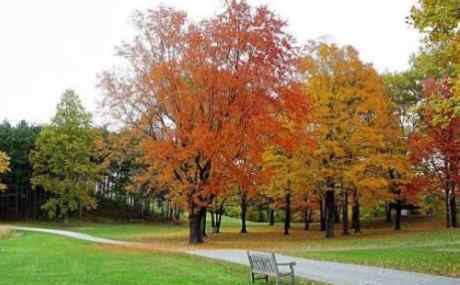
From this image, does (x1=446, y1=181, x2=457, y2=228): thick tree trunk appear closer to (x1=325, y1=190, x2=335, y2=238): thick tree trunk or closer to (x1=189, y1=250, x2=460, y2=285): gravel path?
(x1=325, y1=190, x2=335, y2=238): thick tree trunk

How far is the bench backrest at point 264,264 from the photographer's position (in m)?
14.3

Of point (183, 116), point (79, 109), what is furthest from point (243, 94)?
point (79, 109)

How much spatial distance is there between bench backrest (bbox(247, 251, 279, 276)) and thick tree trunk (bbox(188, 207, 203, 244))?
20.5 metres

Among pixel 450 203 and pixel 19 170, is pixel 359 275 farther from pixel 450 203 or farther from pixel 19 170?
pixel 19 170

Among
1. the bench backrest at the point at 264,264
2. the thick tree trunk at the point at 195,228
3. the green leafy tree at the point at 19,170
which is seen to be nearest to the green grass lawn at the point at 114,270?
the bench backrest at the point at 264,264

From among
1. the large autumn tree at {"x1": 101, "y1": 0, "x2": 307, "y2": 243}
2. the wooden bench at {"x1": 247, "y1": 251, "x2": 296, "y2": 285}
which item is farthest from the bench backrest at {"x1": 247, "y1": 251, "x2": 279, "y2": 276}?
the large autumn tree at {"x1": 101, "y1": 0, "x2": 307, "y2": 243}

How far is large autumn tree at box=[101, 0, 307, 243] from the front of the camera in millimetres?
33062

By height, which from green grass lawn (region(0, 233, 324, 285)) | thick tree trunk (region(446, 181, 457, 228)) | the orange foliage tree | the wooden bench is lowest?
green grass lawn (region(0, 233, 324, 285))

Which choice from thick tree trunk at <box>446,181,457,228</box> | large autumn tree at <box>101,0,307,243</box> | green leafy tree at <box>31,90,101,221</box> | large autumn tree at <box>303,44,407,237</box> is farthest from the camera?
green leafy tree at <box>31,90,101,221</box>

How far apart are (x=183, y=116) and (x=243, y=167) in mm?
5060

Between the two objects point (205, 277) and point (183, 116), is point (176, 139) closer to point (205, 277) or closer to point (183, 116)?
point (183, 116)

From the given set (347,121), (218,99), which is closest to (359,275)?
(218,99)

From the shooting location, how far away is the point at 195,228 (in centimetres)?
3638

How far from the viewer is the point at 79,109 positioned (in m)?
67.5
